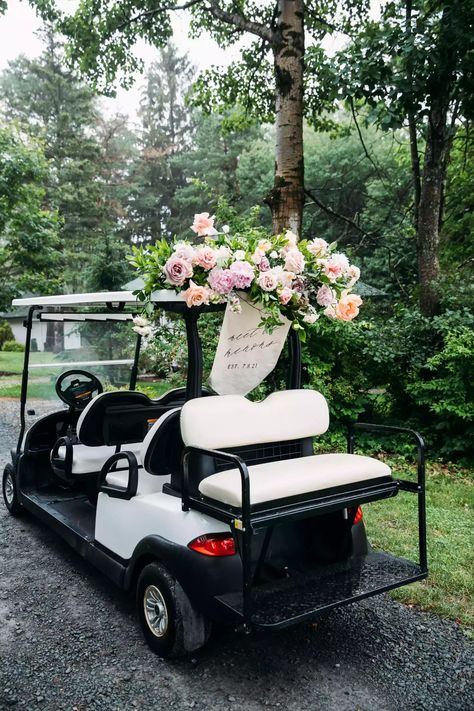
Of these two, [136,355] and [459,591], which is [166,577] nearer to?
[459,591]

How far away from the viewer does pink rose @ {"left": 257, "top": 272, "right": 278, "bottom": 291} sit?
2.65 meters

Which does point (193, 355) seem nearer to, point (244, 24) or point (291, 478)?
point (291, 478)

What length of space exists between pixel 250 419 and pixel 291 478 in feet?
1.45

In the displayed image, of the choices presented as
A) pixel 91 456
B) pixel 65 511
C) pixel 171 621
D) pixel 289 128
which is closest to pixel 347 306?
pixel 171 621

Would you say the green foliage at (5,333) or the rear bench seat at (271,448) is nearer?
the rear bench seat at (271,448)

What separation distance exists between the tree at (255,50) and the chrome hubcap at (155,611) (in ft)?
14.5

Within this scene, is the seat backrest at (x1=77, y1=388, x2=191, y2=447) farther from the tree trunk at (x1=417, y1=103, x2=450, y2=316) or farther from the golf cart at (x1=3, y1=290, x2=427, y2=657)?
the tree trunk at (x1=417, y1=103, x2=450, y2=316)

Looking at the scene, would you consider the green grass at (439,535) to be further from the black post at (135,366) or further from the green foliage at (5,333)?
the green foliage at (5,333)

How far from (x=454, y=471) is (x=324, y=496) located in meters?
3.97

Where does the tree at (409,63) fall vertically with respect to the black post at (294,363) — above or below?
above

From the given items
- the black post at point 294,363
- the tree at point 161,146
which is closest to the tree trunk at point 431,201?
the black post at point 294,363

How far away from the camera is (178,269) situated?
8.51ft

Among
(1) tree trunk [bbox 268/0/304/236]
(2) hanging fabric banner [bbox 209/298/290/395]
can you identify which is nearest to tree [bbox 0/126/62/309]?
(1) tree trunk [bbox 268/0/304/236]

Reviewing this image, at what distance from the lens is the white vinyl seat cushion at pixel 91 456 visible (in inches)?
155
